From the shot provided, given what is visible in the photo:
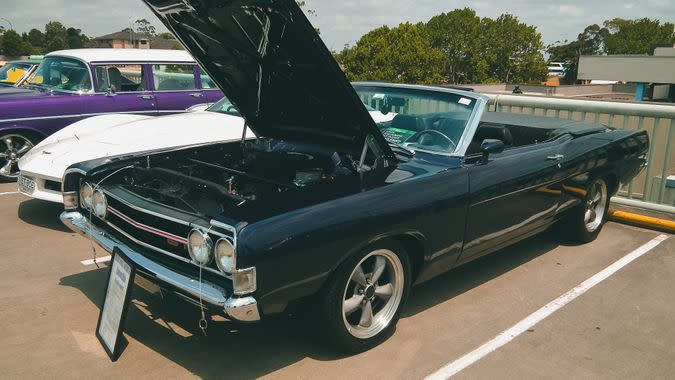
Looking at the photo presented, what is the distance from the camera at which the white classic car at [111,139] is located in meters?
5.65

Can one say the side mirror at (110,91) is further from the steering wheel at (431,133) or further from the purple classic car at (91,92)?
the steering wheel at (431,133)

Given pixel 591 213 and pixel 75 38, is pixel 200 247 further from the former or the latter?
pixel 75 38

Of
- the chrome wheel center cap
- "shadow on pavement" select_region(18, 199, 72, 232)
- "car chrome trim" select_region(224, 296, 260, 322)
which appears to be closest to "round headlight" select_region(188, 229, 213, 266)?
"car chrome trim" select_region(224, 296, 260, 322)

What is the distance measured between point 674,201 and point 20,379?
6.54 meters

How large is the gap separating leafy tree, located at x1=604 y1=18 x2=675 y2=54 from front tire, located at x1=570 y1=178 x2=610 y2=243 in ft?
337

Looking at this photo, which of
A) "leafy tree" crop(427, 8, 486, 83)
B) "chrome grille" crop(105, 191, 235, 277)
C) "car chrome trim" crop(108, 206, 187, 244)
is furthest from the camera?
"leafy tree" crop(427, 8, 486, 83)

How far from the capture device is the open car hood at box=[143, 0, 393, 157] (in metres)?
3.23

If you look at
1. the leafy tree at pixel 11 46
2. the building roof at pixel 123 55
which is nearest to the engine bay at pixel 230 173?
the building roof at pixel 123 55

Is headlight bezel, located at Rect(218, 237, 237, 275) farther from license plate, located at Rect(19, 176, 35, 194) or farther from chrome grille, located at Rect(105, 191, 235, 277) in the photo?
license plate, located at Rect(19, 176, 35, 194)

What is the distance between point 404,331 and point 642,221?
3.76m

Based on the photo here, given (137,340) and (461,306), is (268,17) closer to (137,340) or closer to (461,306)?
(137,340)

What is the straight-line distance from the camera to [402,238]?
3.47 meters

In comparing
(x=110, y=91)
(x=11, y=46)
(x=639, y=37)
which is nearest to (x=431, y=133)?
(x=110, y=91)

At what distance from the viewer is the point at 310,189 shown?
10.7 ft
